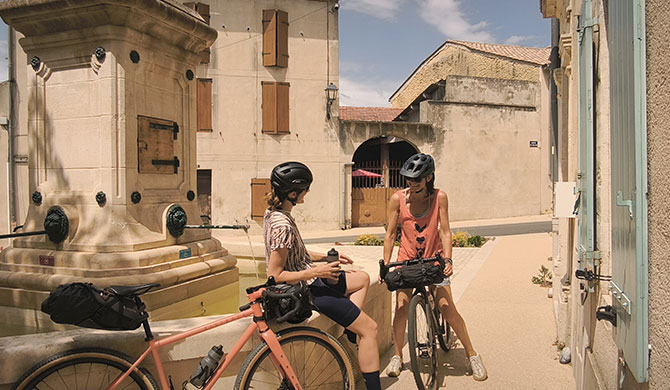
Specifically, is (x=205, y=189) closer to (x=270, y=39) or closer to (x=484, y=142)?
(x=270, y=39)

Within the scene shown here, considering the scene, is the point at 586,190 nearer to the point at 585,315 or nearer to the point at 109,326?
the point at 585,315

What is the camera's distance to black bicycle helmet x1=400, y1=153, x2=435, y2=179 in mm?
4109

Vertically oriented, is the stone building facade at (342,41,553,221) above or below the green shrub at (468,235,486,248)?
above

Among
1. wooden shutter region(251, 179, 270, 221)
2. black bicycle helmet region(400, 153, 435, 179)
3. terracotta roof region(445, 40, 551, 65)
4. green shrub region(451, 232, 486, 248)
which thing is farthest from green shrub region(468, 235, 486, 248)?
terracotta roof region(445, 40, 551, 65)

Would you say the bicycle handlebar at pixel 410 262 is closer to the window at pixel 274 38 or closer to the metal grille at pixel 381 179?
the window at pixel 274 38

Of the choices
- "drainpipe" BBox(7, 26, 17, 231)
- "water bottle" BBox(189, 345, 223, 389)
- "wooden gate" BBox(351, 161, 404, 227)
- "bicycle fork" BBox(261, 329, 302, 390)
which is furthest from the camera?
"wooden gate" BBox(351, 161, 404, 227)

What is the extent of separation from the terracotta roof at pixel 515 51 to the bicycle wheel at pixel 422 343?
26.1m

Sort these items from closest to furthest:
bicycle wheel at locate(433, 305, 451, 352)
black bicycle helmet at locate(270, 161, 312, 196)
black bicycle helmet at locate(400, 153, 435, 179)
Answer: black bicycle helmet at locate(270, 161, 312, 196) < black bicycle helmet at locate(400, 153, 435, 179) < bicycle wheel at locate(433, 305, 451, 352)

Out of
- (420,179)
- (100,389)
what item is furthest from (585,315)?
(100,389)

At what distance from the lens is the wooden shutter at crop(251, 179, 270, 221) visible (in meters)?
19.2

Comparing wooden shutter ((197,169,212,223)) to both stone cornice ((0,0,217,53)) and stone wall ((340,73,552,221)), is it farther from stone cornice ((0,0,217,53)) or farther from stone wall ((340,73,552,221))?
stone cornice ((0,0,217,53))

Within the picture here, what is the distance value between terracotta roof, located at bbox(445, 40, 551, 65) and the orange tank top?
25.7 m

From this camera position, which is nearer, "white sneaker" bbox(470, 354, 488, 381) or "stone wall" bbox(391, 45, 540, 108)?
"white sneaker" bbox(470, 354, 488, 381)

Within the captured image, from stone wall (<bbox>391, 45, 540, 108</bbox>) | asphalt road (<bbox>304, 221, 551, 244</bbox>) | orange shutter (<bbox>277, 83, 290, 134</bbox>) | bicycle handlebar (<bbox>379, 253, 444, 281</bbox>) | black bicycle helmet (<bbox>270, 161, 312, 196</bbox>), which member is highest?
stone wall (<bbox>391, 45, 540, 108</bbox>)
